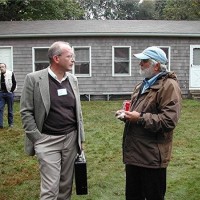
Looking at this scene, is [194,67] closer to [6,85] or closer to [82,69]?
[82,69]

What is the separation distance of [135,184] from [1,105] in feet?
22.0

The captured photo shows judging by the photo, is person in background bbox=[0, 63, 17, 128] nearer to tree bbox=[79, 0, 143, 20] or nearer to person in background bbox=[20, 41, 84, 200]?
person in background bbox=[20, 41, 84, 200]

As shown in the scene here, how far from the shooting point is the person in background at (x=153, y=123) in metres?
3.22

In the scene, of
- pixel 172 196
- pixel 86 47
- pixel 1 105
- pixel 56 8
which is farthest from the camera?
pixel 56 8

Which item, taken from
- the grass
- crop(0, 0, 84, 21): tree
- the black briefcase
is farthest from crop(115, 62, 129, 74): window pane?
the black briefcase

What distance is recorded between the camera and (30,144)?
148 inches

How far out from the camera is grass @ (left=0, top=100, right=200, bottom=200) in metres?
4.97

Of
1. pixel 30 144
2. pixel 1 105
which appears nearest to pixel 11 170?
pixel 30 144

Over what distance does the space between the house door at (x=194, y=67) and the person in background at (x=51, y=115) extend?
13417 millimetres

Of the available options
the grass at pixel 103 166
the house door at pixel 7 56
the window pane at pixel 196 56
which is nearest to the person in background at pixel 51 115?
the grass at pixel 103 166

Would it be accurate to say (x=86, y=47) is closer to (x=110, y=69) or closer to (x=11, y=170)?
(x=110, y=69)

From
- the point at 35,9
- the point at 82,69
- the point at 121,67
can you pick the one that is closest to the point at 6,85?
the point at 82,69

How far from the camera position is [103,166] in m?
6.21

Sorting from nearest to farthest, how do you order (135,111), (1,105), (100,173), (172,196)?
(135,111) → (172,196) → (100,173) → (1,105)
